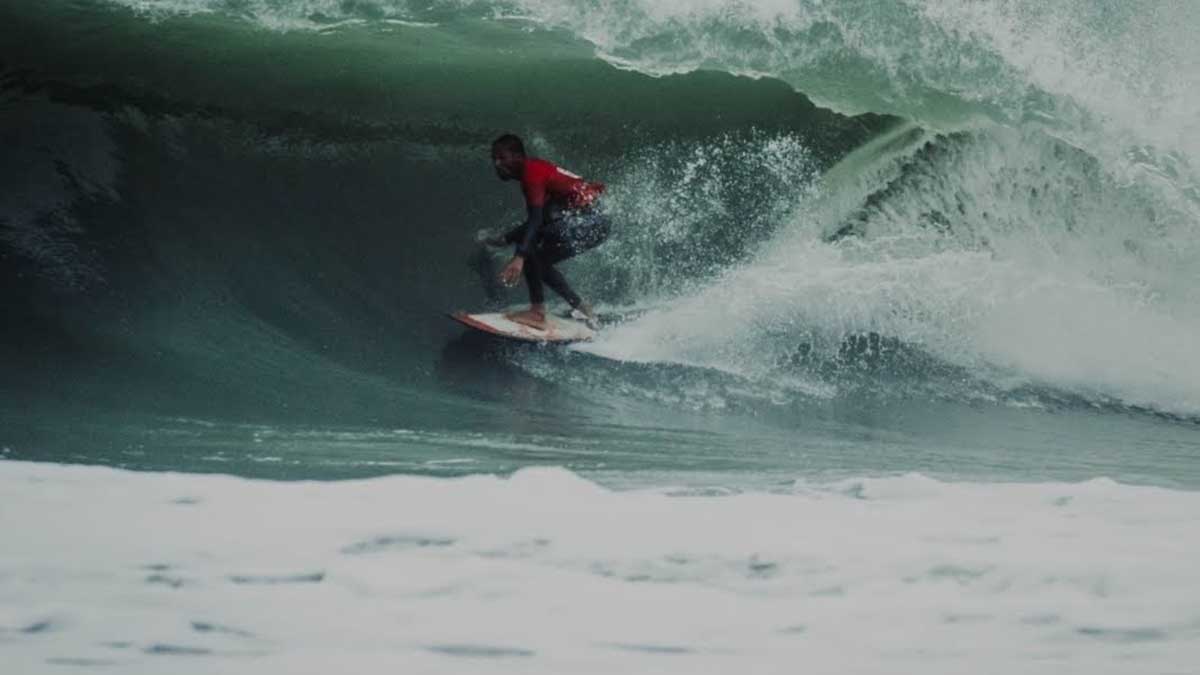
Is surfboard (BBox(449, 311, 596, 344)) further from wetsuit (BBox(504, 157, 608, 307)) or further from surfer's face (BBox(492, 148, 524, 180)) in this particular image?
surfer's face (BBox(492, 148, 524, 180))

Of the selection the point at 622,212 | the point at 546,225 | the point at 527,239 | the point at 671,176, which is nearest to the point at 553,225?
the point at 546,225

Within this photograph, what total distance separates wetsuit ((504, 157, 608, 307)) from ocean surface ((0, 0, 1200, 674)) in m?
0.44

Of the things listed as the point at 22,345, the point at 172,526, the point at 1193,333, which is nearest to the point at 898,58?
the point at 1193,333

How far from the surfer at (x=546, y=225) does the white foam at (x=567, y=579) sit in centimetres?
244

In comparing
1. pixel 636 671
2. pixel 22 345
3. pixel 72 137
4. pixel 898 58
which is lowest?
pixel 636 671

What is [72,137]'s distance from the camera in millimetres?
8492

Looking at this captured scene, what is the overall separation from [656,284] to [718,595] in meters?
4.56

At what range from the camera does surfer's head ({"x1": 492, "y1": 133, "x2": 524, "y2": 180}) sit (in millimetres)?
7246

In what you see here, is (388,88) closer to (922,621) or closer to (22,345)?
(22,345)

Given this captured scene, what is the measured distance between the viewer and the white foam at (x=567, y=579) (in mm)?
3736

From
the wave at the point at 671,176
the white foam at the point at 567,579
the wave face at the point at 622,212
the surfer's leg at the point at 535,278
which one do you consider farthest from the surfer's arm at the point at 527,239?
the white foam at the point at 567,579

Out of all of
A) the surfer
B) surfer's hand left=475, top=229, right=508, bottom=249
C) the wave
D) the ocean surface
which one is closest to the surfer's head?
the surfer

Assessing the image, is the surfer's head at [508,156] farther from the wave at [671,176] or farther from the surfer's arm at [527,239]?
the wave at [671,176]

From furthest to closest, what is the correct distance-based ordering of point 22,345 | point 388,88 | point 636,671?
point 388,88
point 22,345
point 636,671
